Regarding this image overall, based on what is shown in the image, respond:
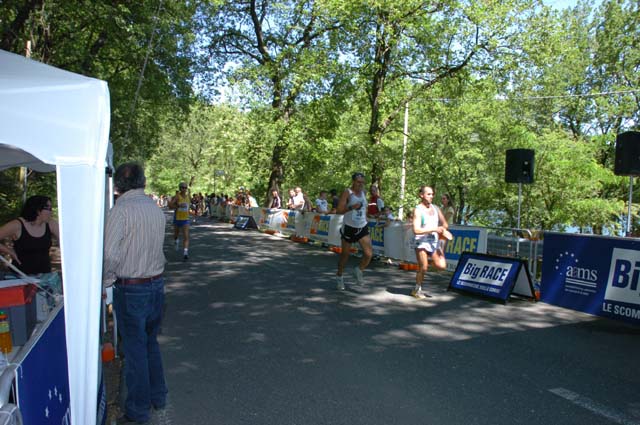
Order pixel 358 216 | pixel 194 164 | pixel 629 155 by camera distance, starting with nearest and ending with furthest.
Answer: pixel 358 216, pixel 629 155, pixel 194 164

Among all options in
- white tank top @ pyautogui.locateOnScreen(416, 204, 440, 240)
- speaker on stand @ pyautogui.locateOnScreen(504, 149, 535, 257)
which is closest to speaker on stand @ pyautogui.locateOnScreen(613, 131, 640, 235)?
speaker on stand @ pyautogui.locateOnScreen(504, 149, 535, 257)

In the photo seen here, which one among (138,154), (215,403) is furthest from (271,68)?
(215,403)

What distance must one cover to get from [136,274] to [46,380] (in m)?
1.09

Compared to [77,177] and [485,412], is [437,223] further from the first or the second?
[77,177]

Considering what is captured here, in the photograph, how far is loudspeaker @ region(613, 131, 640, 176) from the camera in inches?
431

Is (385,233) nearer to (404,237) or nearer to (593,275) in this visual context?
(404,237)

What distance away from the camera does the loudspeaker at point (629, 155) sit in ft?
35.9

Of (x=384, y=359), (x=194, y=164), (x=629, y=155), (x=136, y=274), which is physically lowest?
(x=384, y=359)

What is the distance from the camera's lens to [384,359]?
554 centimetres

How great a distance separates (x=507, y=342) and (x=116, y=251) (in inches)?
186

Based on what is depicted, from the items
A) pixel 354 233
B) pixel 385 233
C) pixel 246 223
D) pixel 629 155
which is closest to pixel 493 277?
pixel 354 233

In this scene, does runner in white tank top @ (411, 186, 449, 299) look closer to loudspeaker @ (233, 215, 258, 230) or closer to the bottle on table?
the bottle on table

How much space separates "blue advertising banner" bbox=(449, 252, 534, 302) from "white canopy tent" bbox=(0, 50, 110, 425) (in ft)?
23.5

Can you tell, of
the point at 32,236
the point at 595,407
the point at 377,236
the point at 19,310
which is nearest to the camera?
the point at 19,310
